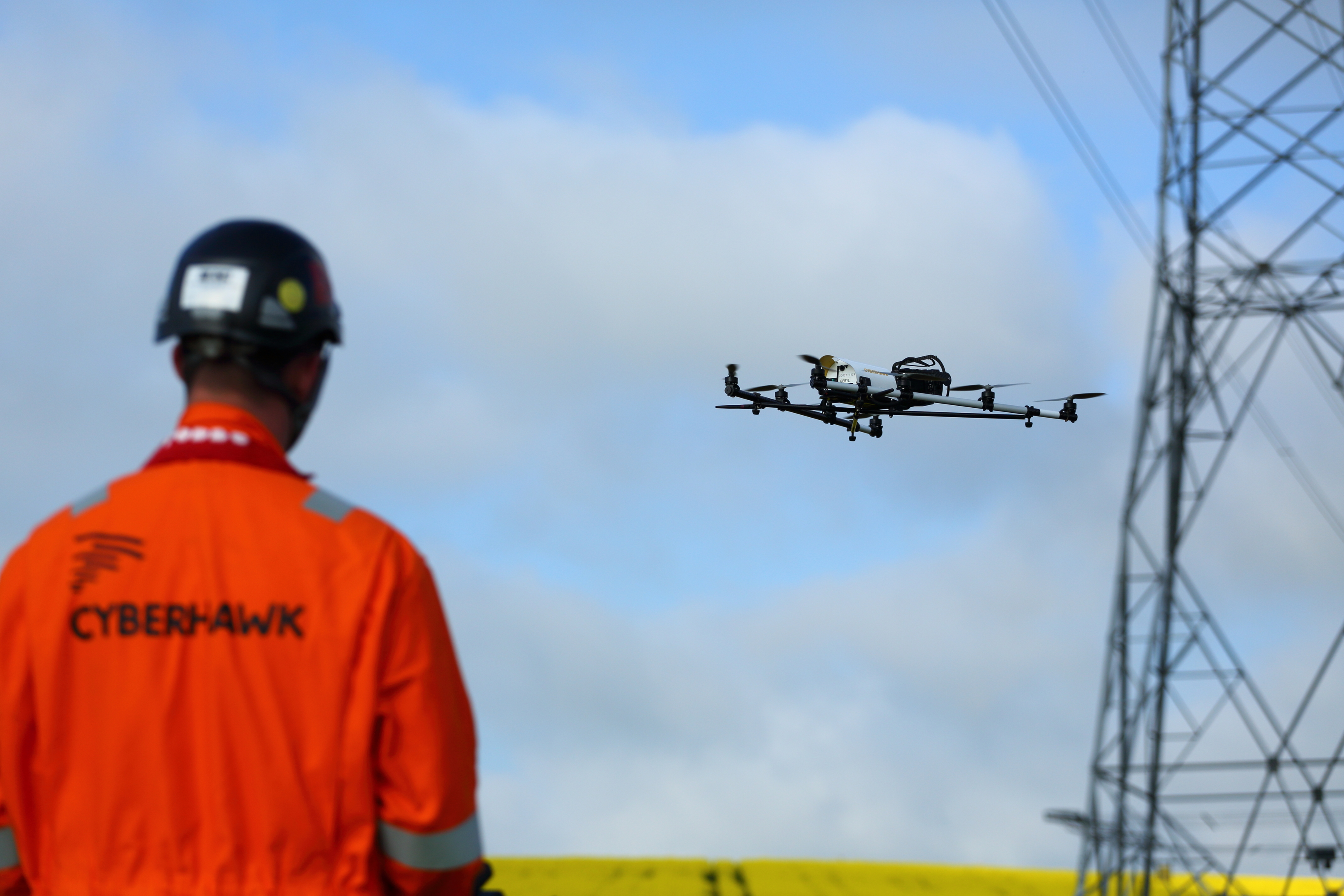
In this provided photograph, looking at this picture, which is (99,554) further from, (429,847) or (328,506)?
(429,847)

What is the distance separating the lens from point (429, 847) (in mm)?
3395

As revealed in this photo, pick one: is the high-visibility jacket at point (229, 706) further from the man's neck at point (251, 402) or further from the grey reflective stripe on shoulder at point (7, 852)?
the man's neck at point (251, 402)

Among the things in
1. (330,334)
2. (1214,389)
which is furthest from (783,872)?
(330,334)

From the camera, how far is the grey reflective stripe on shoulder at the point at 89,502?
3.63 meters

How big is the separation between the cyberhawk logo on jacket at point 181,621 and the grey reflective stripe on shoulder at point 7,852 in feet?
1.79

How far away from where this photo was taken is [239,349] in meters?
3.83

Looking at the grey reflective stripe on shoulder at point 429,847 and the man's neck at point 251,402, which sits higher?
the man's neck at point 251,402

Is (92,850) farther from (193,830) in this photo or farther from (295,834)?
(295,834)

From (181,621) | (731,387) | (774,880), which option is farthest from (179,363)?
(774,880)

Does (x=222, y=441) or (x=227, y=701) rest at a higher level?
(x=222, y=441)

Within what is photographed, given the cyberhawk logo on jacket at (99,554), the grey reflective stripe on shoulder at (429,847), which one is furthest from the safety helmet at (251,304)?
the grey reflective stripe on shoulder at (429,847)

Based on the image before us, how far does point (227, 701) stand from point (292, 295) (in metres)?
1.11

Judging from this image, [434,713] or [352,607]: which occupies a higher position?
[352,607]

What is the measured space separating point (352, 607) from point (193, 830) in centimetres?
66
